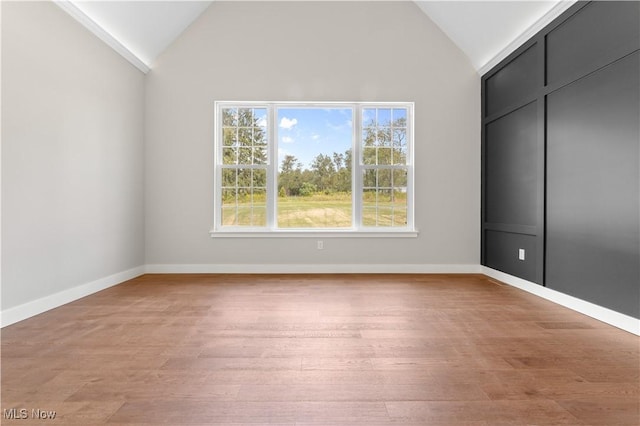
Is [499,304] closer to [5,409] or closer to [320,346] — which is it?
[320,346]

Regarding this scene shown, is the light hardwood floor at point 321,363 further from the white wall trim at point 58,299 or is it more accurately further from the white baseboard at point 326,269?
the white baseboard at point 326,269

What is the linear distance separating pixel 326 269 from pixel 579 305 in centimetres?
268

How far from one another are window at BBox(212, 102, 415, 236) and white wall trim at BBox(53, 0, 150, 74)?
1075mm

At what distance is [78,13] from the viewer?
3162mm

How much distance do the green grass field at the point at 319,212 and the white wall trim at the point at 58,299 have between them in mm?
1407

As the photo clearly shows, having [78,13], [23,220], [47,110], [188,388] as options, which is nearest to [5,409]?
[188,388]

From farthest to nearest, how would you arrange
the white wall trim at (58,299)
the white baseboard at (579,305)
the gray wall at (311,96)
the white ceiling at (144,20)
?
the gray wall at (311,96)
the white ceiling at (144,20)
the white wall trim at (58,299)
the white baseboard at (579,305)

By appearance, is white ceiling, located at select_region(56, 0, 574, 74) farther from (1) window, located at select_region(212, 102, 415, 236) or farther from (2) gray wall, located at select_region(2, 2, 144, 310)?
(1) window, located at select_region(212, 102, 415, 236)

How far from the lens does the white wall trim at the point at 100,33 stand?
305 cm

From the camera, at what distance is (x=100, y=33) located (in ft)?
11.5

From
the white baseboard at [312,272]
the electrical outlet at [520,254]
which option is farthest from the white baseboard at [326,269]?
the electrical outlet at [520,254]

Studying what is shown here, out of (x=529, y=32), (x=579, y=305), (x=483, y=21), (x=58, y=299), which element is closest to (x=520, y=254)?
(x=579, y=305)

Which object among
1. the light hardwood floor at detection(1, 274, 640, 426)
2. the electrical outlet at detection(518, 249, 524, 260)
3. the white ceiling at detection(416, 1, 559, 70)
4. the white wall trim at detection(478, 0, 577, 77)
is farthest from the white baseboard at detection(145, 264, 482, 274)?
the white ceiling at detection(416, 1, 559, 70)

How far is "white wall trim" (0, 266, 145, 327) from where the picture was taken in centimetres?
253
